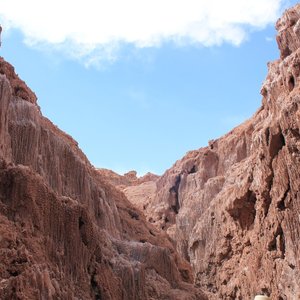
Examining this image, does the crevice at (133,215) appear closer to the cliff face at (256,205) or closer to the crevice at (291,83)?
the cliff face at (256,205)

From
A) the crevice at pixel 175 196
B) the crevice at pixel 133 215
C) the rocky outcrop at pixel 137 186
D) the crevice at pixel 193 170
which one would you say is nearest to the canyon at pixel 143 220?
the crevice at pixel 133 215

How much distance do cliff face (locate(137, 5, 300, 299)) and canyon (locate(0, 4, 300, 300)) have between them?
0.36ft

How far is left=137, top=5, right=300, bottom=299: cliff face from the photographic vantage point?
126 ft

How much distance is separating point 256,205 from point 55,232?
25.0m

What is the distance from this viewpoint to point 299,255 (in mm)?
36250

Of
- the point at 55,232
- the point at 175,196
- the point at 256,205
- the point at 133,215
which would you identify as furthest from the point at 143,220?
the point at 175,196

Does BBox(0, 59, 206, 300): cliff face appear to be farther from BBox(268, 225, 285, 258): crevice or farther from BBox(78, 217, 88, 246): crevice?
BBox(268, 225, 285, 258): crevice

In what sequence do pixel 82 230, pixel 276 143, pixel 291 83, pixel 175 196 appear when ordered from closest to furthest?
pixel 82 230
pixel 276 143
pixel 291 83
pixel 175 196

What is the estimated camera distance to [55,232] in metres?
24.1

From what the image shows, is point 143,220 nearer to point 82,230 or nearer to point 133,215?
point 133,215

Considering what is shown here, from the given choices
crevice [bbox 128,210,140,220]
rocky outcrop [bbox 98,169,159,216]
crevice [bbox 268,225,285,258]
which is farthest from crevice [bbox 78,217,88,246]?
rocky outcrop [bbox 98,169,159,216]

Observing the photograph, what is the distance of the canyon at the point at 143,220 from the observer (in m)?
23.1

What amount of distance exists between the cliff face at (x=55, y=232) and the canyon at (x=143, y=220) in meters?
0.06

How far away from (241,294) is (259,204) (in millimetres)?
7245
